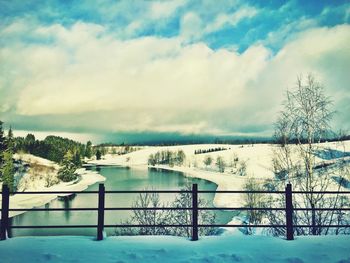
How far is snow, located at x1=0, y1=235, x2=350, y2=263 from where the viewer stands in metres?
7.42

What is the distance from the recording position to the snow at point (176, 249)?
7.42m

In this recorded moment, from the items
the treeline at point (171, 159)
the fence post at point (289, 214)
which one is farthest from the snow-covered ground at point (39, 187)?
the treeline at point (171, 159)

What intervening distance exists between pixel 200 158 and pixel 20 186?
101 m

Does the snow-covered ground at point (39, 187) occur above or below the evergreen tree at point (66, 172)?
below

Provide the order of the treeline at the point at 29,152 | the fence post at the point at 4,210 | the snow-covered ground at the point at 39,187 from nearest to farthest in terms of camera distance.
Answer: the fence post at the point at 4,210 → the snow-covered ground at the point at 39,187 → the treeline at the point at 29,152

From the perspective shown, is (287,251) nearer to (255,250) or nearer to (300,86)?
(255,250)

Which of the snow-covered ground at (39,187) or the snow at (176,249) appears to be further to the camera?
the snow-covered ground at (39,187)

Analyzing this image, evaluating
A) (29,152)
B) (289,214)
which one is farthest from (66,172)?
(289,214)

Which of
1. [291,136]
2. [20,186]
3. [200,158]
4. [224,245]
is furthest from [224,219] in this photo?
[200,158]

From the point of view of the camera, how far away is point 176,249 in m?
7.99

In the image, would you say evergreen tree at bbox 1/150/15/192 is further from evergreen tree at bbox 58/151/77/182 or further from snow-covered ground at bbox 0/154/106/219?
evergreen tree at bbox 58/151/77/182

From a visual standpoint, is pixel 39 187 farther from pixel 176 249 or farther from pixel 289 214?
pixel 289 214

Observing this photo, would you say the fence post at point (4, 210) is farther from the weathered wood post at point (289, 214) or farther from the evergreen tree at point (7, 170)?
the evergreen tree at point (7, 170)

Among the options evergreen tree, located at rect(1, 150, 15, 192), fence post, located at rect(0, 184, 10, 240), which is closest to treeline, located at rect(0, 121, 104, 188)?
evergreen tree, located at rect(1, 150, 15, 192)
